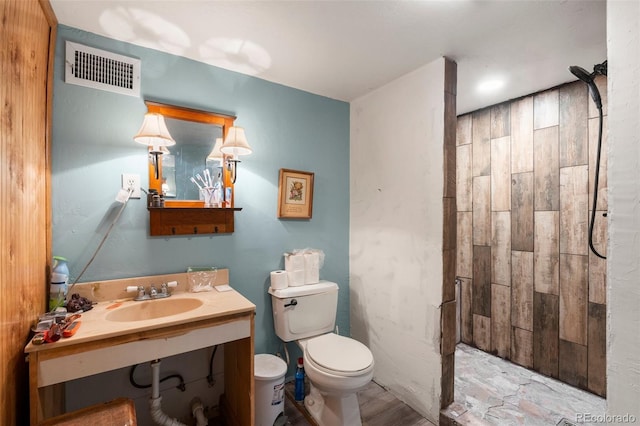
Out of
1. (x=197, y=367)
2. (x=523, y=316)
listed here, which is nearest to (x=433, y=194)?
(x=523, y=316)

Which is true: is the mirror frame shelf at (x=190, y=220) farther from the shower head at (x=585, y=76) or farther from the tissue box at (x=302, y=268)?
the shower head at (x=585, y=76)

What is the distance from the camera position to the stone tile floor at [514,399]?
5.64 feet

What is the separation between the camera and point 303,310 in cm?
202

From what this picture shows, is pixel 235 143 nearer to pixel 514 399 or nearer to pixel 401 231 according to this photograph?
pixel 401 231

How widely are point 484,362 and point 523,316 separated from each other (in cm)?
49

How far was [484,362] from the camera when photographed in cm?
238

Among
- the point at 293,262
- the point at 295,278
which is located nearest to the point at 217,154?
the point at 293,262

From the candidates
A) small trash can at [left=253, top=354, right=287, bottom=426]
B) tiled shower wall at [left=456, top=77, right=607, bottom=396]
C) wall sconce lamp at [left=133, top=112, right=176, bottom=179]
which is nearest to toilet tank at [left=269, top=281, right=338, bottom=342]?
small trash can at [left=253, top=354, right=287, bottom=426]

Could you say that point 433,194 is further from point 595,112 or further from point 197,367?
point 197,367

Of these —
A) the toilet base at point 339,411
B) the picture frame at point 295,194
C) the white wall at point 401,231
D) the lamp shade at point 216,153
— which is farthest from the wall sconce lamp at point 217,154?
the toilet base at point 339,411

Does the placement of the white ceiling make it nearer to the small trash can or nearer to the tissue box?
the tissue box

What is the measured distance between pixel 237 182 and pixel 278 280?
73 cm

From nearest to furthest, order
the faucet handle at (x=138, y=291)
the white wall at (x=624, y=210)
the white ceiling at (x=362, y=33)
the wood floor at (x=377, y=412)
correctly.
Result: the white wall at (x=624, y=210) → the white ceiling at (x=362, y=33) → the faucet handle at (x=138, y=291) → the wood floor at (x=377, y=412)

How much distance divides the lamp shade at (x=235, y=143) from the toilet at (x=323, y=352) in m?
0.96
